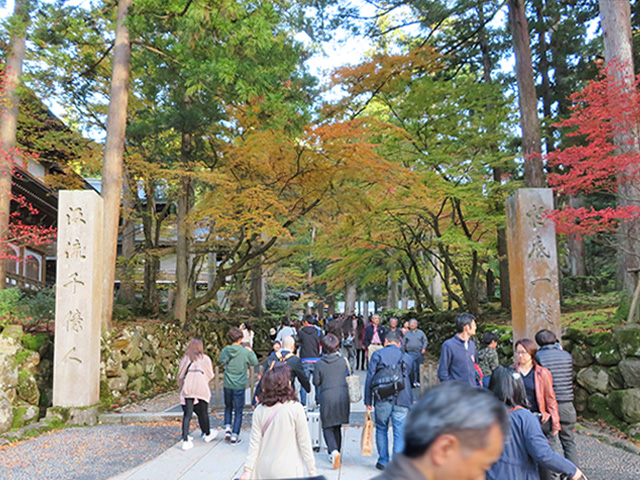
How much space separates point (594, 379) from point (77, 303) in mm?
9467

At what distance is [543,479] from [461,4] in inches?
564

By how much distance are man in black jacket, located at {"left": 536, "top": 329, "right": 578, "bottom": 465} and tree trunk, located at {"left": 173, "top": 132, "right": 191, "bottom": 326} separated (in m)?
12.6

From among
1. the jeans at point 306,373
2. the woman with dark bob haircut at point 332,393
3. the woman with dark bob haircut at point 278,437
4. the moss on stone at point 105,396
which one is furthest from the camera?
the moss on stone at point 105,396

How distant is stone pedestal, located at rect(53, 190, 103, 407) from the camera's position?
376 inches

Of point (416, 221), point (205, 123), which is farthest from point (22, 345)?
point (416, 221)

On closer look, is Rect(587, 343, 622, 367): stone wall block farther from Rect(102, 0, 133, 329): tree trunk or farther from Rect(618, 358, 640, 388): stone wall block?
Rect(102, 0, 133, 329): tree trunk

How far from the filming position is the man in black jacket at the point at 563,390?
5.48 m

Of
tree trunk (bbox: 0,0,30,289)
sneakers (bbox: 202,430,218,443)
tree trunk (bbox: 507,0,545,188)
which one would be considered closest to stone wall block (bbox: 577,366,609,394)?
tree trunk (bbox: 507,0,545,188)

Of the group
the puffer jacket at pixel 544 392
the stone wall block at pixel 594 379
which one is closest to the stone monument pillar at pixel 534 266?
the stone wall block at pixel 594 379

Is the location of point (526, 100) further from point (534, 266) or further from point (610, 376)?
point (610, 376)

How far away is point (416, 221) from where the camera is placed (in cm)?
2020

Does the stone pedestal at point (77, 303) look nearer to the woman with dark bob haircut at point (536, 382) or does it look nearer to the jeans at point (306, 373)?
the jeans at point (306, 373)

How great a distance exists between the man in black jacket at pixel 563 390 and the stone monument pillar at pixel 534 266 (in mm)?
3961

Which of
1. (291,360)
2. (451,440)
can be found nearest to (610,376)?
(291,360)
